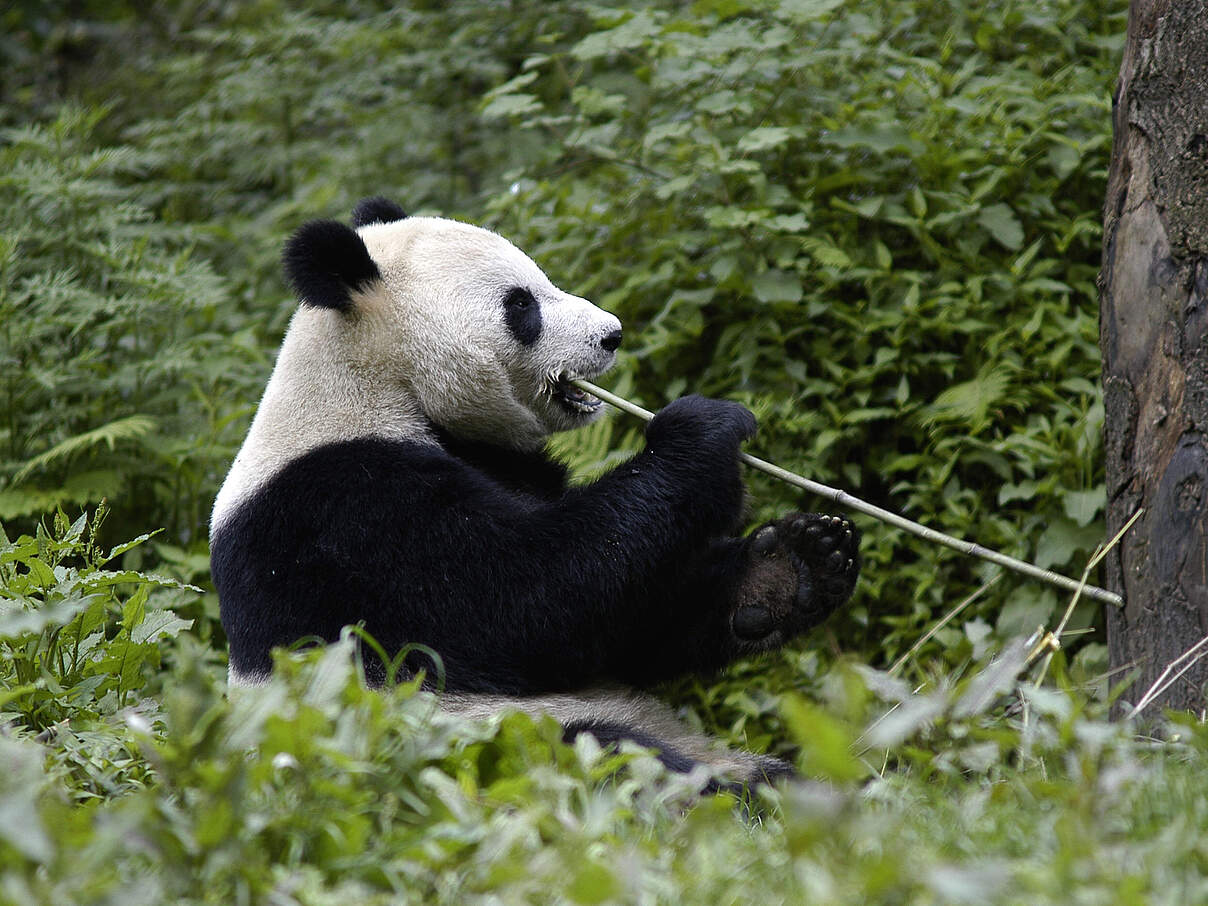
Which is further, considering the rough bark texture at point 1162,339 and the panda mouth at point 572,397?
the panda mouth at point 572,397

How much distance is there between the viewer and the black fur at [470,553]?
10.2ft

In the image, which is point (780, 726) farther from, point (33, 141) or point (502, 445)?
point (33, 141)

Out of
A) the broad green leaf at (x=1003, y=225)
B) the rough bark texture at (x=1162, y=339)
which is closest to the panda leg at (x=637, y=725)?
the rough bark texture at (x=1162, y=339)

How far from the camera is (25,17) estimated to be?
29.4 ft

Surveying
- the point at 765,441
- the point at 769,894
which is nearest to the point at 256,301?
the point at 765,441

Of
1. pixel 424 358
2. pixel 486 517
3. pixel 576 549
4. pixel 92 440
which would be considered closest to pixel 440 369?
pixel 424 358

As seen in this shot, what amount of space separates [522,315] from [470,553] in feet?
2.94

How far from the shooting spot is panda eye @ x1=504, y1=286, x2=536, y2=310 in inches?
144

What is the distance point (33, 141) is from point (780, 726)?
447cm

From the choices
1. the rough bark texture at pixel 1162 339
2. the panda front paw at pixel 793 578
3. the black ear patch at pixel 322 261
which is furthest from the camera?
the panda front paw at pixel 793 578

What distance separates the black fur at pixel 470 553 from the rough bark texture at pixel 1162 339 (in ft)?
3.58

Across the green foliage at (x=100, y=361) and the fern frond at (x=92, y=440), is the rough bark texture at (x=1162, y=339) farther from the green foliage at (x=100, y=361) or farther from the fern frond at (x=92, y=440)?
the fern frond at (x=92, y=440)

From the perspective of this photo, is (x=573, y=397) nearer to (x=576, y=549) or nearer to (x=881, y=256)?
(x=576, y=549)

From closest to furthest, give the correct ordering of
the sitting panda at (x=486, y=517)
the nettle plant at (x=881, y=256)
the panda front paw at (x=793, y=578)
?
1. the sitting panda at (x=486, y=517)
2. the panda front paw at (x=793, y=578)
3. the nettle plant at (x=881, y=256)
